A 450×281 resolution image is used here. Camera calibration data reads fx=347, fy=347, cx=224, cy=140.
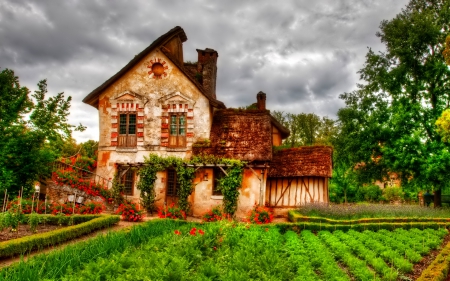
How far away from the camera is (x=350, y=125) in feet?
81.0

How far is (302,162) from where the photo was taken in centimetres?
2242

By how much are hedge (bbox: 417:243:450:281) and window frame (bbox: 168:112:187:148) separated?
1462cm

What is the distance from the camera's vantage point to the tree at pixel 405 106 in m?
22.3

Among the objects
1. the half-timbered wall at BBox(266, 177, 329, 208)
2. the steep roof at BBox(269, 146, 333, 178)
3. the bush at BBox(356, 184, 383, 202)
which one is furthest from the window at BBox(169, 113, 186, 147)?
the bush at BBox(356, 184, 383, 202)

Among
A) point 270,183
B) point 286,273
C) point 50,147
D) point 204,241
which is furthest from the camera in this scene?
point 270,183

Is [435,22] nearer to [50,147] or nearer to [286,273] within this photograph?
[286,273]

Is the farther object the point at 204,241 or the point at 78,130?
the point at 78,130

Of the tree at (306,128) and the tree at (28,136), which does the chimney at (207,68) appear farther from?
the tree at (306,128)

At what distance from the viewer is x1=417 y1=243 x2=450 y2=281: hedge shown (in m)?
7.84

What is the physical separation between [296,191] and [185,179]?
25.2 ft

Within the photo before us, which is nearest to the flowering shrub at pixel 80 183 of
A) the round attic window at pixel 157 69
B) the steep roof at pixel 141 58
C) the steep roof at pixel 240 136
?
the steep roof at pixel 141 58

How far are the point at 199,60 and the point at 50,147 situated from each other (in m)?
12.2

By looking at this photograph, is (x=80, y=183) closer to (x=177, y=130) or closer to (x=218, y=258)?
(x=177, y=130)

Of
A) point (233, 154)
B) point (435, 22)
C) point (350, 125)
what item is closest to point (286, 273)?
point (233, 154)
